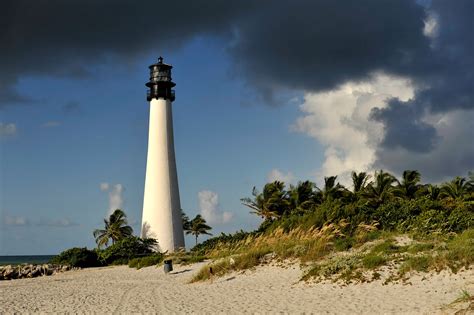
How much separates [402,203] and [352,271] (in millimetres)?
10523

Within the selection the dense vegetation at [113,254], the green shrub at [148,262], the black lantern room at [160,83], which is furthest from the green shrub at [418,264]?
the black lantern room at [160,83]

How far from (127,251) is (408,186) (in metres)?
23.8

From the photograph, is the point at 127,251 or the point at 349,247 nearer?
the point at 349,247

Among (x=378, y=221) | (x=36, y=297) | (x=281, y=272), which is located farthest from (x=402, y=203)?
(x=36, y=297)

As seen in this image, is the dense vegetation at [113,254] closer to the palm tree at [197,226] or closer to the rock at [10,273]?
the rock at [10,273]

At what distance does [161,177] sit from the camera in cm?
3828

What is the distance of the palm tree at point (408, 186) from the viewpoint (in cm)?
4222

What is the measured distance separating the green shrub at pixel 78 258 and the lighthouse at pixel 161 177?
4085 mm

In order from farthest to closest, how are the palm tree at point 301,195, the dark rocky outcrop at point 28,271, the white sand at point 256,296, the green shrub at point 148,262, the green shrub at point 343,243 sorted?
the palm tree at point 301,195 → the dark rocky outcrop at point 28,271 → the green shrub at point 148,262 → the green shrub at point 343,243 → the white sand at point 256,296

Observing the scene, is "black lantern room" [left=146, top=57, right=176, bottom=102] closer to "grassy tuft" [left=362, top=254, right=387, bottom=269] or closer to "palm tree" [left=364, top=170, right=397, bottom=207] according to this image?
"palm tree" [left=364, top=170, right=397, bottom=207]

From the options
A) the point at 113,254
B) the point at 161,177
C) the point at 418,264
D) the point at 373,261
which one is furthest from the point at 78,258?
the point at 418,264

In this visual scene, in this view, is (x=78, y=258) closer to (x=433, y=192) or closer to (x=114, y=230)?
(x=114, y=230)

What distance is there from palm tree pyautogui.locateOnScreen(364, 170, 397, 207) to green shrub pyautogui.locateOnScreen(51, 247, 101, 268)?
22403 mm

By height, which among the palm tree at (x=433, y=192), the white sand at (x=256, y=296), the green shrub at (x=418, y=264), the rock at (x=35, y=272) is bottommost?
the white sand at (x=256, y=296)
